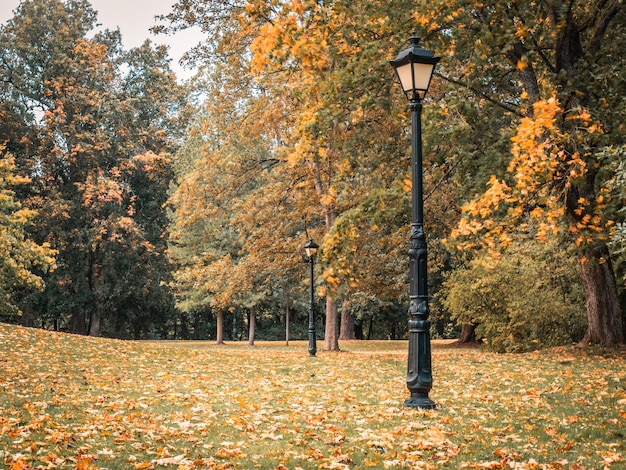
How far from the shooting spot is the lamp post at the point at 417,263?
7824 millimetres

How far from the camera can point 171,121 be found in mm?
42031

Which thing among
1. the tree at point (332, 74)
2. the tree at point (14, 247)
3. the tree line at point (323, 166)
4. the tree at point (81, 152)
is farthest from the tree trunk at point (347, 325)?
the tree at point (14, 247)

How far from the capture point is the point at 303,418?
295 inches

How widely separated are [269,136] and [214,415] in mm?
17393

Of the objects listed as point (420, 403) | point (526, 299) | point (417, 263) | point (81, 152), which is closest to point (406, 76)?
point (417, 263)

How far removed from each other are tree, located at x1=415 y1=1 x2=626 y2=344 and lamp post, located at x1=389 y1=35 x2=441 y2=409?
1.77 meters

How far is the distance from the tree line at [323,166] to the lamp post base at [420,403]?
2.92 m

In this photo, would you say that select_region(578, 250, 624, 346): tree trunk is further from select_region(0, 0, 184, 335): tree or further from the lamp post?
select_region(0, 0, 184, 335): tree

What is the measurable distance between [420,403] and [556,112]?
16.6ft

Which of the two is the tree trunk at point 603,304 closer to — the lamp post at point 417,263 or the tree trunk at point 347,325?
the lamp post at point 417,263

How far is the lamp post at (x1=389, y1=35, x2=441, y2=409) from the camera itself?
7.82 meters

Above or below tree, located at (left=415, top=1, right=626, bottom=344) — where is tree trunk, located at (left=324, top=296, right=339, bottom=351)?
below

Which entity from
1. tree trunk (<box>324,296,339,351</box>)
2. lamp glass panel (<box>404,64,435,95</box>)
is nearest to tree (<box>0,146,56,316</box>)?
tree trunk (<box>324,296,339,351</box>)

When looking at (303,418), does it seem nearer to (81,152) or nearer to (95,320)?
(81,152)
